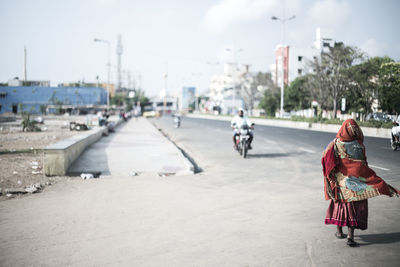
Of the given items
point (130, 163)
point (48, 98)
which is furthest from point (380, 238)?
point (48, 98)

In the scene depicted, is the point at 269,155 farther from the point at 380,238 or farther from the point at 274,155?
the point at 380,238

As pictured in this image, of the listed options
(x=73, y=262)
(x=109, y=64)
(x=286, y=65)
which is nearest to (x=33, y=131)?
(x=73, y=262)

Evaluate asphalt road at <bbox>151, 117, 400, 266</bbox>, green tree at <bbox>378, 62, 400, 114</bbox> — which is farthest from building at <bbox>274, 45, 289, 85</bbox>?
asphalt road at <bbox>151, 117, 400, 266</bbox>

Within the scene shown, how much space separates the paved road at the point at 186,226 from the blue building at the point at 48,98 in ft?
329

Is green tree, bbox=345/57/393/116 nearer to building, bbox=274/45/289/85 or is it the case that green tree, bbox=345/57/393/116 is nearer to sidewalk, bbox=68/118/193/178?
sidewalk, bbox=68/118/193/178

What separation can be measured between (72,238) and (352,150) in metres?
3.64

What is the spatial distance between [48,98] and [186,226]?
119 meters

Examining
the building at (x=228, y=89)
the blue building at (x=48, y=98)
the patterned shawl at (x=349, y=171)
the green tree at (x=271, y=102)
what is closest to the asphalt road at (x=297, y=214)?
the patterned shawl at (x=349, y=171)

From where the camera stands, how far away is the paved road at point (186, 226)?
4336 millimetres

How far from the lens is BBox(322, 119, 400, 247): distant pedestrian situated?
4715 mm

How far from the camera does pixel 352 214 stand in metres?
4.72

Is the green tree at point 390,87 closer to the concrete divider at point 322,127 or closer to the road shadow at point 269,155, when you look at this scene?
the concrete divider at point 322,127

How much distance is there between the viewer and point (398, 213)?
6203 millimetres

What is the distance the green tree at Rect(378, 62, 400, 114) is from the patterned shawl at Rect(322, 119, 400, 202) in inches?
1121
